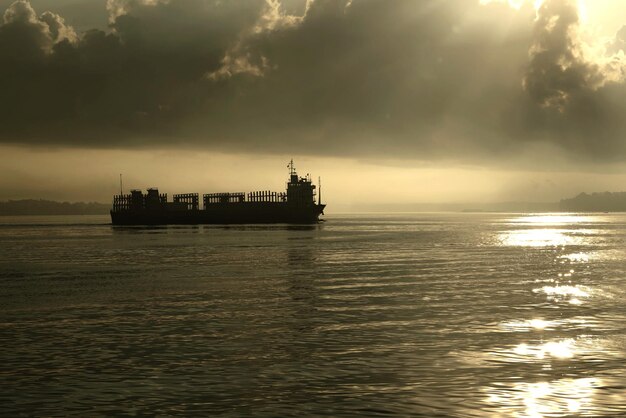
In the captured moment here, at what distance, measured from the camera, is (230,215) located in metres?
182

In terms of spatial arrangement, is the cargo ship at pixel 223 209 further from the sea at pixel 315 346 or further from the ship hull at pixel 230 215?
the sea at pixel 315 346

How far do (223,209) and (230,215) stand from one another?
314 centimetres

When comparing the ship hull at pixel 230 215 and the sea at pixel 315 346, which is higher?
the ship hull at pixel 230 215

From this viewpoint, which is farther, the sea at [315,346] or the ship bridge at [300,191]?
the ship bridge at [300,191]

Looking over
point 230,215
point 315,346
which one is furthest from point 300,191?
point 315,346

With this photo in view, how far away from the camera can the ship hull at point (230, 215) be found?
562 feet

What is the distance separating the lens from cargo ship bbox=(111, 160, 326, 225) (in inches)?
6683

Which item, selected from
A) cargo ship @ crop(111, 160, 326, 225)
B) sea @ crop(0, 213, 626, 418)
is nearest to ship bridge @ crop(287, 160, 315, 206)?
cargo ship @ crop(111, 160, 326, 225)

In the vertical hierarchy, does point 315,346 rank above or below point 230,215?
below

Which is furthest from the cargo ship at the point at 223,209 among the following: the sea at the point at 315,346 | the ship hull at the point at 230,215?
the sea at the point at 315,346

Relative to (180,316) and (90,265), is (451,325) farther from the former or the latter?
(90,265)

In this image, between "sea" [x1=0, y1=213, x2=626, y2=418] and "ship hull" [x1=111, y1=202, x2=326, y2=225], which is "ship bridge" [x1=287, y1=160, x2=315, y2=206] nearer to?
"ship hull" [x1=111, y1=202, x2=326, y2=225]

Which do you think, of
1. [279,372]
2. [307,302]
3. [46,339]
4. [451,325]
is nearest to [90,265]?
[307,302]

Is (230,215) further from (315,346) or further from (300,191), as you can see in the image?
(315,346)
